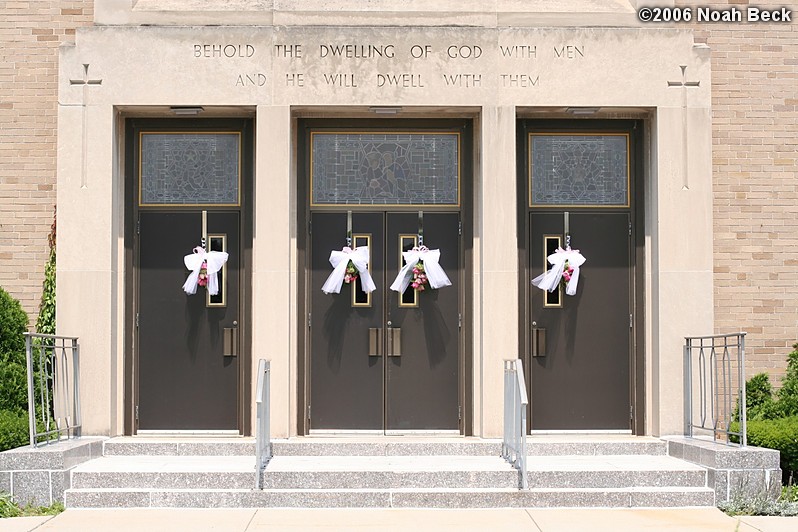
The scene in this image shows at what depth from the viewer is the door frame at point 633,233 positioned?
12445 mm

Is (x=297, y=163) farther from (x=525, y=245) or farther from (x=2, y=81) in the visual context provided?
(x=2, y=81)

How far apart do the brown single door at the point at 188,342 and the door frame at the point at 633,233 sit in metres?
3.29

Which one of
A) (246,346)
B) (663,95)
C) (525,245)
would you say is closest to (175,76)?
(246,346)

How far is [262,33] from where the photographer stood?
12.0 meters

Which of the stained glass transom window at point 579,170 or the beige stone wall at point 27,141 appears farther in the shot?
the beige stone wall at point 27,141

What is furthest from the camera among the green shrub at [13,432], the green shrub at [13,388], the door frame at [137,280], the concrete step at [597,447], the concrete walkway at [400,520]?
the door frame at [137,280]

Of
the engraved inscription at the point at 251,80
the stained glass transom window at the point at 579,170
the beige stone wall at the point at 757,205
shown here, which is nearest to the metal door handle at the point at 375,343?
the stained glass transom window at the point at 579,170

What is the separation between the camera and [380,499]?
10.1 metres

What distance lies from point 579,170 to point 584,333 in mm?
1897

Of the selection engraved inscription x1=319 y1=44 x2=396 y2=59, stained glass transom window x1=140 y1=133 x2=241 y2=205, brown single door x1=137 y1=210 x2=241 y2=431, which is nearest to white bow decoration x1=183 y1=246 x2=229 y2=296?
brown single door x1=137 y1=210 x2=241 y2=431

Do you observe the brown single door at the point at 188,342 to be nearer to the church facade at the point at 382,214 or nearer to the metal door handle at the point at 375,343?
the church facade at the point at 382,214

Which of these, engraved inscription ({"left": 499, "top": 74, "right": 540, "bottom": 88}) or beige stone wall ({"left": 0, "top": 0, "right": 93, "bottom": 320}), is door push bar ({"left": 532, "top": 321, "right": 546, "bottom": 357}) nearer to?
engraved inscription ({"left": 499, "top": 74, "right": 540, "bottom": 88})

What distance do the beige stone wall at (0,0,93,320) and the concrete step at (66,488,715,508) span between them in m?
3.70

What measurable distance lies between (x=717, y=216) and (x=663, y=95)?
6.10 feet
